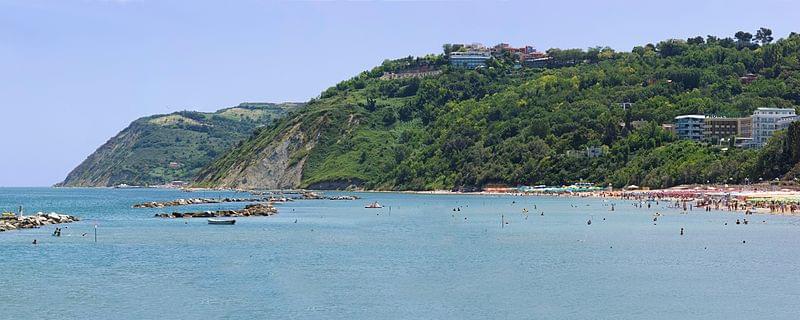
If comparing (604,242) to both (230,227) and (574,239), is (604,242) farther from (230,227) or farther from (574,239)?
(230,227)

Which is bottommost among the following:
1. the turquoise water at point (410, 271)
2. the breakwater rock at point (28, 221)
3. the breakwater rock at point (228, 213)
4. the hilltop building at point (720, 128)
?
the turquoise water at point (410, 271)

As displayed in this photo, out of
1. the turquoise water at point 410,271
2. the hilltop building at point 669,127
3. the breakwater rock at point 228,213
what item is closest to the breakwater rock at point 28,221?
the turquoise water at point 410,271

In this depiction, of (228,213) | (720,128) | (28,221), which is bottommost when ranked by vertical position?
(28,221)

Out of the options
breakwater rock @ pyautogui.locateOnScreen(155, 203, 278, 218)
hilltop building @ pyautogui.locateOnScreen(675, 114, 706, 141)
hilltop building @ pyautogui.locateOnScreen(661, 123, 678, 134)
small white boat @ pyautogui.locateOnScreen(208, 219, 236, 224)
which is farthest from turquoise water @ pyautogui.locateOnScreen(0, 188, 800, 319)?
hilltop building @ pyautogui.locateOnScreen(661, 123, 678, 134)

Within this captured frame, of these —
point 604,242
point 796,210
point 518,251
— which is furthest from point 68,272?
point 796,210

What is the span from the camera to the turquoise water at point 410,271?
41.3 metres

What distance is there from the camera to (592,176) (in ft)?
565

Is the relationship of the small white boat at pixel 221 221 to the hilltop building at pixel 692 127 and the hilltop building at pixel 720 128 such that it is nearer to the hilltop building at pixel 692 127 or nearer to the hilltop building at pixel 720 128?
the hilltop building at pixel 692 127

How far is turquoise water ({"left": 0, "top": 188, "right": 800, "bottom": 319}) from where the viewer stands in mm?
41344

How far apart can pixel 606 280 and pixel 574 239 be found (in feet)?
78.5

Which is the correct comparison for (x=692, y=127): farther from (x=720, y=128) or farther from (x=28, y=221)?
(x=28, y=221)

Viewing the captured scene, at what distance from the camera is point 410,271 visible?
176ft

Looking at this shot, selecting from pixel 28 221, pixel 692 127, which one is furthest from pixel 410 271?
pixel 692 127

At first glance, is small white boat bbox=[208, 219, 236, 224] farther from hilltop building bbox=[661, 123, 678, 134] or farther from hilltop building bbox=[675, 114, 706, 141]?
hilltop building bbox=[661, 123, 678, 134]
